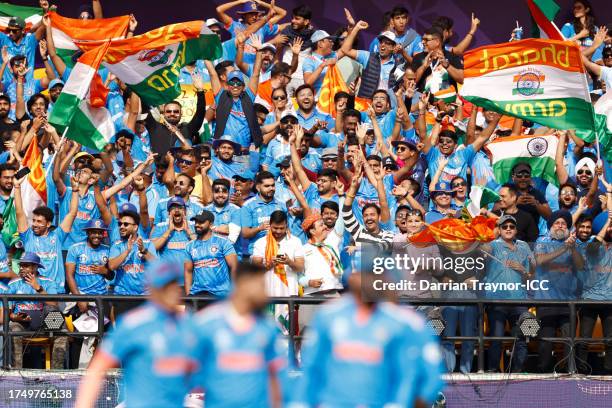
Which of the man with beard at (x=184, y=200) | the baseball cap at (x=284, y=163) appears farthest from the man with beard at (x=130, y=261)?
the baseball cap at (x=284, y=163)

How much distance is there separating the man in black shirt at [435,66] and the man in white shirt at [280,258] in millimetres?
5506

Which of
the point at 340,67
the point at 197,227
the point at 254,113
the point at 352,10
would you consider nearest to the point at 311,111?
the point at 254,113

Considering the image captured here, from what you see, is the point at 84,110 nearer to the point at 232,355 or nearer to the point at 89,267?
the point at 89,267

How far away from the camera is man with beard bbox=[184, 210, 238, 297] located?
14734 millimetres

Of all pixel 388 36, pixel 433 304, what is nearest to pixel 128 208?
pixel 433 304

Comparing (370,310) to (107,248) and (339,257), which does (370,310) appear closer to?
(339,257)

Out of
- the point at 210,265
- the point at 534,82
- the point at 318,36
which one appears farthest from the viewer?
the point at 318,36

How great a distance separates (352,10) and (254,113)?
6895 mm

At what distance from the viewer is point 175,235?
1523cm

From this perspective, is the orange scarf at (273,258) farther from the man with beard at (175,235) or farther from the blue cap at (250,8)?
the blue cap at (250,8)

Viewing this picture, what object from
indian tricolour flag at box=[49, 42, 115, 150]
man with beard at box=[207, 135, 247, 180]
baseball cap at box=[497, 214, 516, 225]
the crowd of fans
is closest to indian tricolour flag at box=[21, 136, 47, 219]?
the crowd of fans

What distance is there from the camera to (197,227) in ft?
49.0

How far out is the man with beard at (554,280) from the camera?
46.1 feet

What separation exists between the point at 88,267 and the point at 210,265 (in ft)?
4.79
